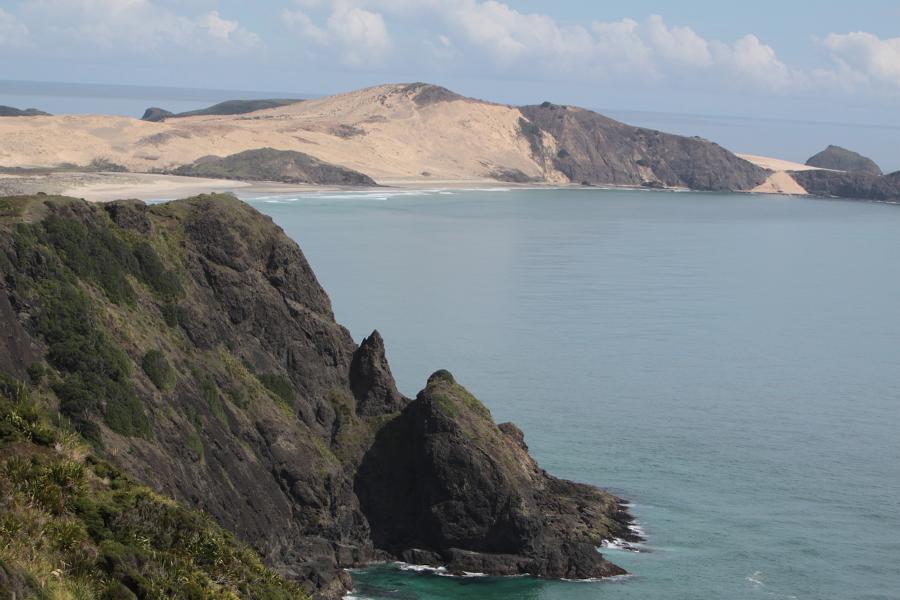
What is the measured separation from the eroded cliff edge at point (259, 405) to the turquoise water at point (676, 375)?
1.71 m

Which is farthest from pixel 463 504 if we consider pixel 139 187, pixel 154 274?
pixel 139 187

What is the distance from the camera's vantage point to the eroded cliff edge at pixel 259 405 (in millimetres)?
34094

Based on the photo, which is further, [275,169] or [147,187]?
[275,169]

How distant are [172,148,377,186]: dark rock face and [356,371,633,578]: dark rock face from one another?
141437mm

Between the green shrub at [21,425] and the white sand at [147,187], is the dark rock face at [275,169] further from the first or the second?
the green shrub at [21,425]

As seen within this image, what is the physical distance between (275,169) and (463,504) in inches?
5996

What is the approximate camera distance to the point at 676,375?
65438 mm

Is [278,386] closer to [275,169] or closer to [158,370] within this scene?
[158,370]

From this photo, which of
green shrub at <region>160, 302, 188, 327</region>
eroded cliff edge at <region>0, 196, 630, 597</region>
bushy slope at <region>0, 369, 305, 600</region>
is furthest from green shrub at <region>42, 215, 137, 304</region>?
bushy slope at <region>0, 369, 305, 600</region>

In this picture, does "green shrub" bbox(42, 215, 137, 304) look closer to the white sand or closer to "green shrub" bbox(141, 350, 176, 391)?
"green shrub" bbox(141, 350, 176, 391)

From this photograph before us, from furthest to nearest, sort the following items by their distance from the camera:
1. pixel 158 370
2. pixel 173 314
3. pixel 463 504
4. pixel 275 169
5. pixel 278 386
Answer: pixel 275 169 → pixel 278 386 → pixel 173 314 → pixel 463 504 → pixel 158 370

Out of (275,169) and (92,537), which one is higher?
(275,169)

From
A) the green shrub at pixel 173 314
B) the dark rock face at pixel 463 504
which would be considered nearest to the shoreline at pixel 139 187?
the green shrub at pixel 173 314

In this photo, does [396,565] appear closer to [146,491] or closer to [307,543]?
[307,543]
